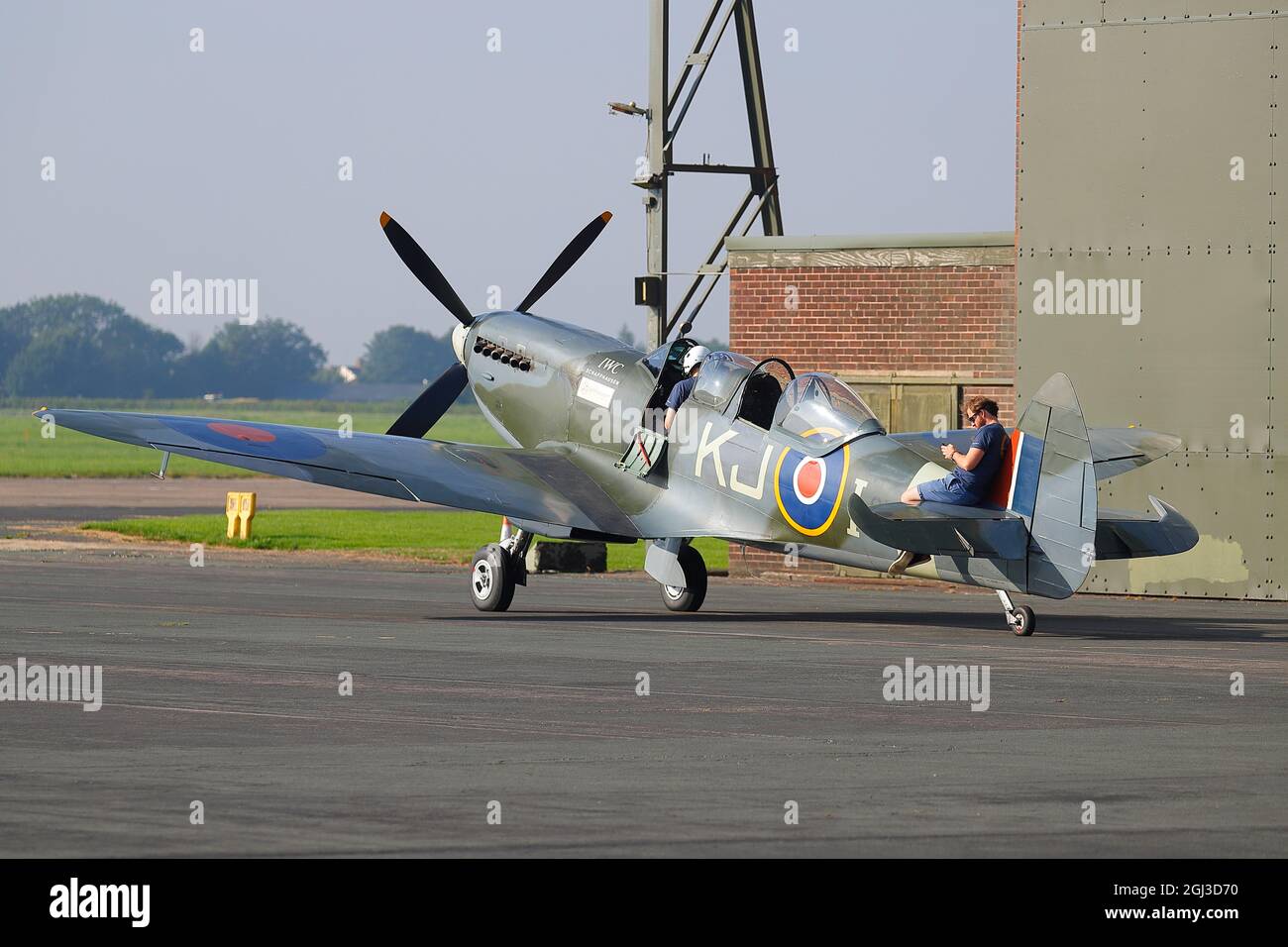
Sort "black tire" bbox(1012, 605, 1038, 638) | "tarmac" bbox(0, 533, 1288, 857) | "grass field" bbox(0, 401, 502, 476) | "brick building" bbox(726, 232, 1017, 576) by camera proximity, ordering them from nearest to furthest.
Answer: "tarmac" bbox(0, 533, 1288, 857)
"black tire" bbox(1012, 605, 1038, 638)
"brick building" bbox(726, 232, 1017, 576)
"grass field" bbox(0, 401, 502, 476)

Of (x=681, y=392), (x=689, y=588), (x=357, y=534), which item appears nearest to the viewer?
(x=681, y=392)

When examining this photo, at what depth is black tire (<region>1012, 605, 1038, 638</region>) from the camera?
17.3 metres

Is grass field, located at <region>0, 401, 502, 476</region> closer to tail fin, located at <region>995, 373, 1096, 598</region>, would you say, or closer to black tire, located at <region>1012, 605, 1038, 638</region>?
black tire, located at <region>1012, 605, 1038, 638</region>

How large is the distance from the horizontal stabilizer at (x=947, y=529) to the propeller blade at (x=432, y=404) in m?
8.36

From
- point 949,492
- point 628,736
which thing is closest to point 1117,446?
point 949,492

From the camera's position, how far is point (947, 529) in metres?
16.1

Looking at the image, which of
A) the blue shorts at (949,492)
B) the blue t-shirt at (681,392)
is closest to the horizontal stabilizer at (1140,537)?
the blue shorts at (949,492)

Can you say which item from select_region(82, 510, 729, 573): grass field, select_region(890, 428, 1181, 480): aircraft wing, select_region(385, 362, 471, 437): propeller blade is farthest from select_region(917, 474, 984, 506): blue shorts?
select_region(82, 510, 729, 573): grass field

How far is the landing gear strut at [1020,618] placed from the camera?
17.3 m

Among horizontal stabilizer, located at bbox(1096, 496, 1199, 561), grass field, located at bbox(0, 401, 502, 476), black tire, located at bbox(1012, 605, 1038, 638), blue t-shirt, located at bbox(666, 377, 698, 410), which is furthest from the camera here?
grass field, located at bbox(0, 401, 502, 476)

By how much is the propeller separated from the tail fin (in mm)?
9287

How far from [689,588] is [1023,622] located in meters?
4.29

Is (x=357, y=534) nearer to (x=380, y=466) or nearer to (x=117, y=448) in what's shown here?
(x=380, y=466)
